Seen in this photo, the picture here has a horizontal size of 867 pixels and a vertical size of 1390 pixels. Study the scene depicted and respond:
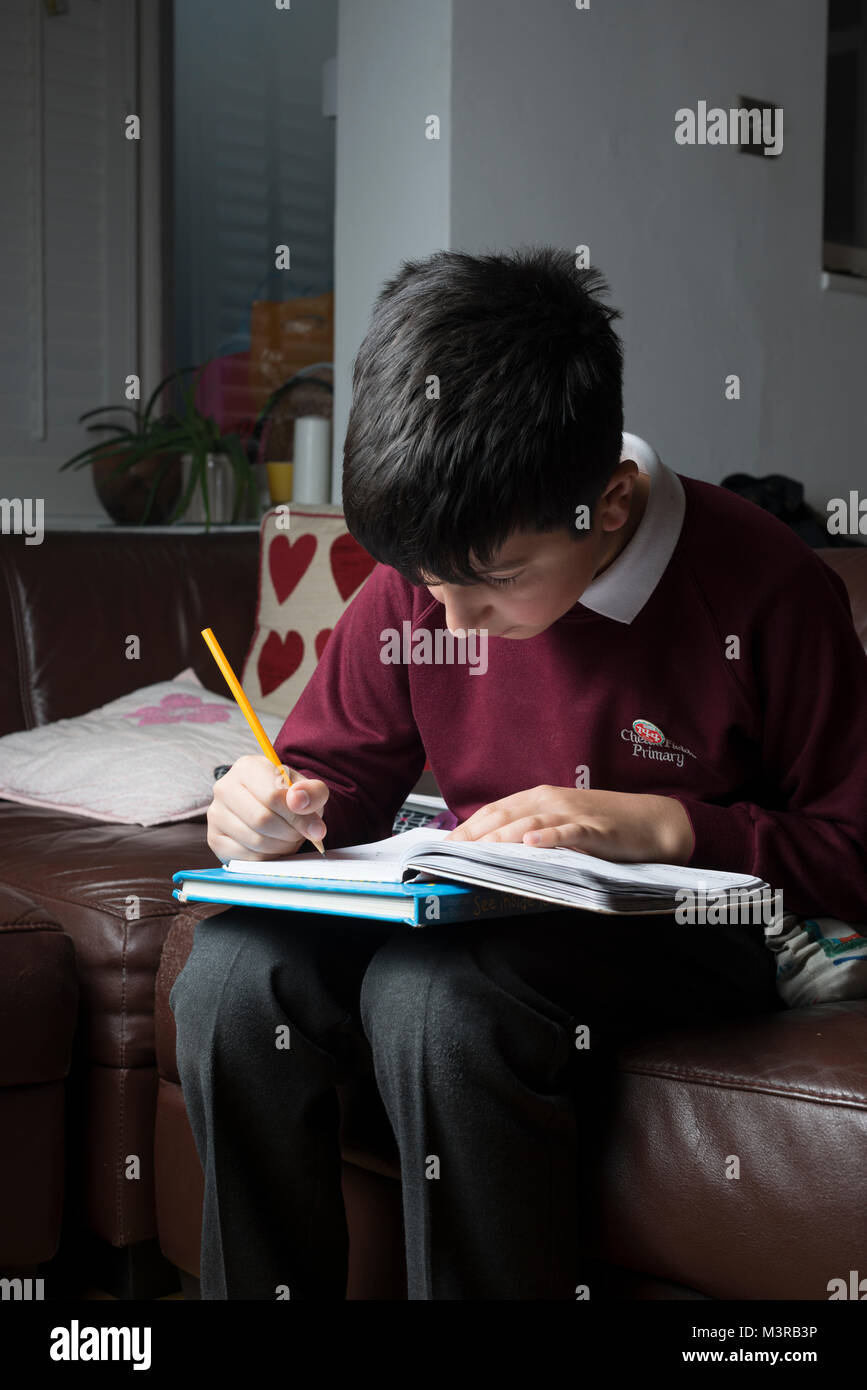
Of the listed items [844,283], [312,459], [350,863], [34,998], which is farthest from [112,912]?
[844,283]

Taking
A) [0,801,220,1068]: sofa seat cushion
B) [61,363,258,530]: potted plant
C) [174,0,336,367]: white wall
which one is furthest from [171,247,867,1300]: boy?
[174,0,336,367]: white wall

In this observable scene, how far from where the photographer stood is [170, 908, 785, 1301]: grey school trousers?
2.83ft

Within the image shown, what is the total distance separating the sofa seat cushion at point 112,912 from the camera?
54.4 inches

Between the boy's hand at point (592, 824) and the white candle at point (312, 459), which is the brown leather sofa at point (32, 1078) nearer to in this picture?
the boy's hand at point (592, 824)

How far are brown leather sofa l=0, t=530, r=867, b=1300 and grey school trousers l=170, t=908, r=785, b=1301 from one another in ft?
0.16

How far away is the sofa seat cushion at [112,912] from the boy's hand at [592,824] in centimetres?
48

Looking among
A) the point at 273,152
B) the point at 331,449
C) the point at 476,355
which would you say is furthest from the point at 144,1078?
the point at 273,152

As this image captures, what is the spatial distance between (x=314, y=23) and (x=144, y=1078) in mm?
2900

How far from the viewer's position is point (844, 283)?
120 inches

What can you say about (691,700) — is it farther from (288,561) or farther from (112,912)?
(288,561)

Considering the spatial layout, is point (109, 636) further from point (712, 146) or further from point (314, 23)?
point (314, 23)

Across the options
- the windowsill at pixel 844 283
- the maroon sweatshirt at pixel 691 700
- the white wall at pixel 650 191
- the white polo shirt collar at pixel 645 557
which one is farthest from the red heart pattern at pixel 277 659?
the windowsill at pixel 844 283

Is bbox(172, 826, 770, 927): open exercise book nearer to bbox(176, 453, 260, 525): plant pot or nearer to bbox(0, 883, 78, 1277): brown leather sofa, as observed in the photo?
bbox(0, 883, 78, 1277): brown leather sofa

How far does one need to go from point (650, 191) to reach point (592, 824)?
2.05 m
